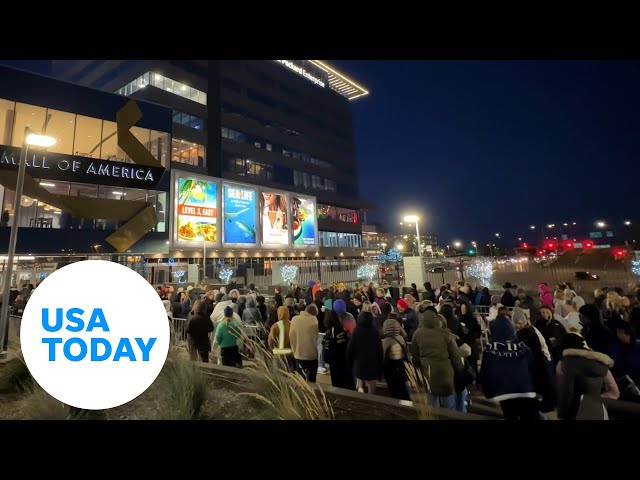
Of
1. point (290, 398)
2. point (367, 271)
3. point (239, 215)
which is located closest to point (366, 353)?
point (290, 398)

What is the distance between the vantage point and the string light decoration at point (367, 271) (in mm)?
25098

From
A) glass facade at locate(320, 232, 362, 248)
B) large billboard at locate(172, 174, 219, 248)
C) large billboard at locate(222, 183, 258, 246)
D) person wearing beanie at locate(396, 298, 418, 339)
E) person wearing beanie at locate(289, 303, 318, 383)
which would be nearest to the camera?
person wearing beanie at locate(289, 303, 318, 383)

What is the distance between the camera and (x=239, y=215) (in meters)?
33.5

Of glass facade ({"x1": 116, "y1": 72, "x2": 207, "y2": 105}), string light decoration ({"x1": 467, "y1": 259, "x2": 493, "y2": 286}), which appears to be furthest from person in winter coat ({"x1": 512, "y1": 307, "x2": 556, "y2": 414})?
glass facade ({"x1": 116, "y1": 72, "x2": 207, "y2": 105})

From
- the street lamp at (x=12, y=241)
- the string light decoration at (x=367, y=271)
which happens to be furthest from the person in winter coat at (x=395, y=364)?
the string light decoration at (x=367, y=271)

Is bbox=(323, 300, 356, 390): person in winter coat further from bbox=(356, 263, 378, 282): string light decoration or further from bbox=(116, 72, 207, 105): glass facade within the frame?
bbox=(116, 72, 207, 105): glass facade

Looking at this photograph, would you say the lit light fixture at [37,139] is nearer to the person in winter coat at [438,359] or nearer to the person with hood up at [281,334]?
the person with hood up at [281,334]

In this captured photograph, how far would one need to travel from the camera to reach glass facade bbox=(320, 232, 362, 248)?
55.3m

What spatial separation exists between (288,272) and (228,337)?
18908 mm

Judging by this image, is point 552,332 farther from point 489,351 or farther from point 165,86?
point 165,86

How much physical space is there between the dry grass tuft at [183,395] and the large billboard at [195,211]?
83.8ft

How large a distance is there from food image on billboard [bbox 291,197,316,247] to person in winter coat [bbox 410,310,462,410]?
36029mm
